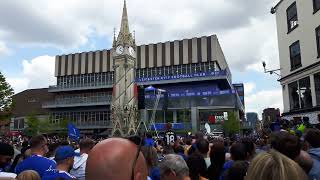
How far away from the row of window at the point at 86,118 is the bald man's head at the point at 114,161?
82.9 m

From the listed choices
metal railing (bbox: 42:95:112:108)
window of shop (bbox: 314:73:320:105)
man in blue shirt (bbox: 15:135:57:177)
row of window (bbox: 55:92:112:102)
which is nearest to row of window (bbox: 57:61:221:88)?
row of window (bbox: 55:92:112:102)

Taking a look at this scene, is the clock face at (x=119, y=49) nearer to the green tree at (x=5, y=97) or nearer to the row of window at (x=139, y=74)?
the row of window at (x=139, y=74)

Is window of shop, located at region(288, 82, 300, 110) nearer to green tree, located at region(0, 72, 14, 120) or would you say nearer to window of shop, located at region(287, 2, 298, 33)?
window of shop, located at region(287, 2, 298, 33)

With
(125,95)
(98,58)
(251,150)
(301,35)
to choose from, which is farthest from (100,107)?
(251,150)

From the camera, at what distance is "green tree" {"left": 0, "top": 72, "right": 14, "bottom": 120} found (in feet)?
160

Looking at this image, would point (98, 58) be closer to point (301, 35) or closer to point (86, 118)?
point (86, 118)

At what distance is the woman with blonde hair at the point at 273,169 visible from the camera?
220 cm

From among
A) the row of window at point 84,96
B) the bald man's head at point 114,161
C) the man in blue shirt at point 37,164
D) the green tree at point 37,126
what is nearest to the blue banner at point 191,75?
the row of window at point 84,96

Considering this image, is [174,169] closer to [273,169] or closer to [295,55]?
[273,169]

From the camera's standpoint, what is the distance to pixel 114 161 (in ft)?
6.78

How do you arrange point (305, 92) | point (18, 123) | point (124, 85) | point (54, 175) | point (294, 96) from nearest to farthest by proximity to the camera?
point (54, 175) < point (305, 92) < point (294, 96) < point (124, 85) < point (18, 123)

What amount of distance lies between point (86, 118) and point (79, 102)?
4.13m

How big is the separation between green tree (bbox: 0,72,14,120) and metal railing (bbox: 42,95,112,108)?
3556 cm

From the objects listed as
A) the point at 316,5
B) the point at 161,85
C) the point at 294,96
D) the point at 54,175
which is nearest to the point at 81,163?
the point at 54,175
